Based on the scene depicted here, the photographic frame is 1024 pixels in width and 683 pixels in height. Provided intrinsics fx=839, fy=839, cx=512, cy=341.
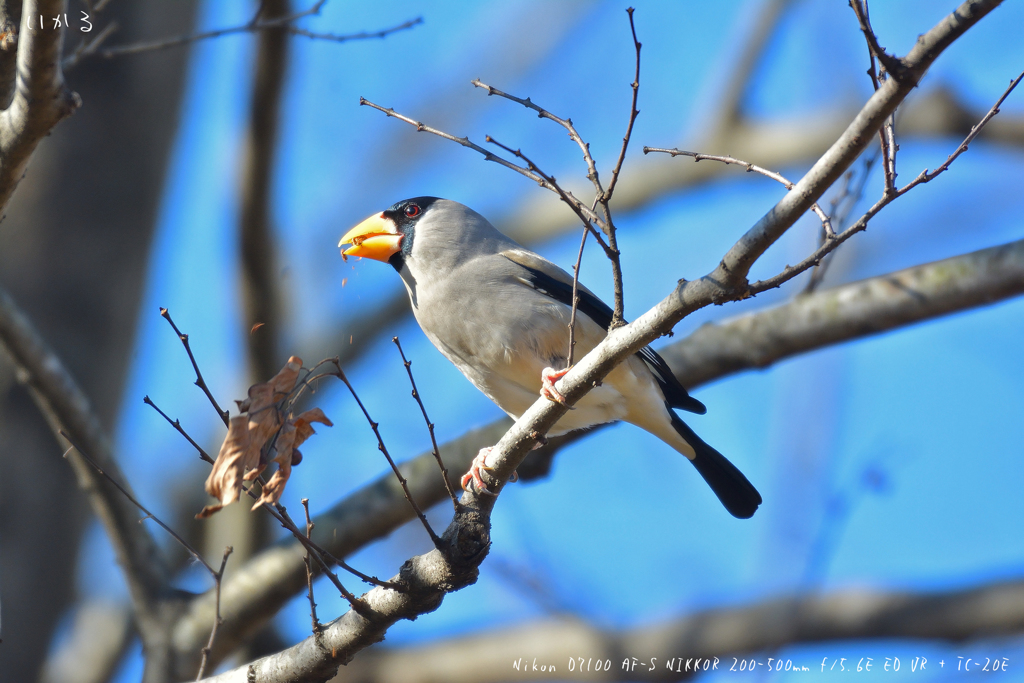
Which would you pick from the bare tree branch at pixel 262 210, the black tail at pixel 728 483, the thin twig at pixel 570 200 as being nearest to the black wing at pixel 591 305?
the black tail at pixel 728 483

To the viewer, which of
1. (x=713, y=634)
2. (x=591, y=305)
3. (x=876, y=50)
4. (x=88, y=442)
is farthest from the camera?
(x=713, y=634)

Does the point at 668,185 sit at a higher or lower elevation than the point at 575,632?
higher

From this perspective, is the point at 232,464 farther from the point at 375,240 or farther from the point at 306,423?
the point at 375,240

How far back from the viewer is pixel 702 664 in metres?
5.43

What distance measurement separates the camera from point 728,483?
4586 millimetres

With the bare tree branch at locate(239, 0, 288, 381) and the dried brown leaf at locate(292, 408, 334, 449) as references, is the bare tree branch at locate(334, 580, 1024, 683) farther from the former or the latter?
the dried brown leaf at locate(292, 408, 334, 449)

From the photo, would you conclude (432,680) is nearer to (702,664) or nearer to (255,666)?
(702,664)

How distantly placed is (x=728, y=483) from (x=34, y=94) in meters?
3.67

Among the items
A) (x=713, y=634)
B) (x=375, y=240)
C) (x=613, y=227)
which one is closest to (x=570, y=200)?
(x=613, y=227)

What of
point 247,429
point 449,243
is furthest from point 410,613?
point 449,243

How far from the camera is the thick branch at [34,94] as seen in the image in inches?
91.0

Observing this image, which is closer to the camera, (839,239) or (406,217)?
(839,239)

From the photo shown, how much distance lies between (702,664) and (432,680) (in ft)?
6.06

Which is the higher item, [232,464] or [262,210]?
[262,210]
